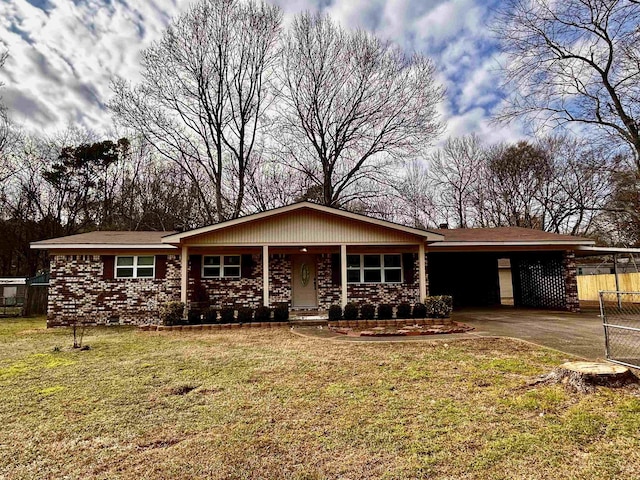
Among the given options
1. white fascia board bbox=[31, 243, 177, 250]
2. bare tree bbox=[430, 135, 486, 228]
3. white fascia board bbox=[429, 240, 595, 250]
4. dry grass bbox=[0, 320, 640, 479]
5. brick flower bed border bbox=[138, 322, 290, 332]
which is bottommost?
dry grass bbox=[0, 320, 640, 479]

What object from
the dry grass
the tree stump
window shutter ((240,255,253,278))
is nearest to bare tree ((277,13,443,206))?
window shutter ((240,255,253,278))

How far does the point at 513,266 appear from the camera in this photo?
17484mm

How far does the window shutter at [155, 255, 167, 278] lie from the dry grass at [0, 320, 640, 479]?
621cm

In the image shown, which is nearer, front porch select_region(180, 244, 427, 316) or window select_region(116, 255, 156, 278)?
window select_region(116, 255, 156, 278)

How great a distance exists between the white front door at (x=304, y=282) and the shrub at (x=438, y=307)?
3981mm

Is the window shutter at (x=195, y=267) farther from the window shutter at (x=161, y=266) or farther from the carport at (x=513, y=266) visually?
the carport at (x=513, y=266)

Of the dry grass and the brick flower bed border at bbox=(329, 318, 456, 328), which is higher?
the brick flower bed border at bbox=(329, 318, 456, 328)

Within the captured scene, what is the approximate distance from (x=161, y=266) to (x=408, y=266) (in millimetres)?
8258

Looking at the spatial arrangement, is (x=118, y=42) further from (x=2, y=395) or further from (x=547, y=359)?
(x=547, y=359)

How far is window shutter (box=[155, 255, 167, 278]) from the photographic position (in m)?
12.8

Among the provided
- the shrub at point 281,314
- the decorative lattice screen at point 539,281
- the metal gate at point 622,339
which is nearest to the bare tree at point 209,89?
the shrub at point 281,314

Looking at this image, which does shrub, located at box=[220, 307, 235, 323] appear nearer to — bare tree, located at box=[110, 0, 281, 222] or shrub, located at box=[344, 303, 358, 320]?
shrub, located at box=[344, 303, 358, 320]

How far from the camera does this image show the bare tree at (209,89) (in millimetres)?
19297

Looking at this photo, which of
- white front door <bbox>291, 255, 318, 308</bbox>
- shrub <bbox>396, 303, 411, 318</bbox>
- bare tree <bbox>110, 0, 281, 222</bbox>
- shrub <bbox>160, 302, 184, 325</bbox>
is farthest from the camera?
bare tree <bbox>110, 0, 281, 222</bbox>
